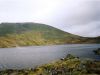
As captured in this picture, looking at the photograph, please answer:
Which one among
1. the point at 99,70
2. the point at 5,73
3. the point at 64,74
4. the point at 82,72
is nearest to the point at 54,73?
the point at 64,74

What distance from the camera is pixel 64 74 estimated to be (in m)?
47.3

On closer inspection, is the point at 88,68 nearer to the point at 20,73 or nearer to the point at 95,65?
the point at 95,65

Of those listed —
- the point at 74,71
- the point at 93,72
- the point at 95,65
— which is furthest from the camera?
the point at 95,65

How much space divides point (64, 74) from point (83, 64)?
8698 millimetres

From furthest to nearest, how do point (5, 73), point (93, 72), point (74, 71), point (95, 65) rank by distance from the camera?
point (5, 73)
point (95, 65)
point (74, 71)
point (93, 72)

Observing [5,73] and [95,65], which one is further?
[5,73]

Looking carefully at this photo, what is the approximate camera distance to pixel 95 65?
5259 cm

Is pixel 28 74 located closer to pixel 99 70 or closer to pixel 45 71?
pixel 45 71

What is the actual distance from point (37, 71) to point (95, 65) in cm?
1433

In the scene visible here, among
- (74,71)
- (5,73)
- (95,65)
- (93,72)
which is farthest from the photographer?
(5,73)

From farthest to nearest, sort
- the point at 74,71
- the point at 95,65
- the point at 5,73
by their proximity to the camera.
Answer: the point at 5,73, the point at 95,65, the point at 74,71

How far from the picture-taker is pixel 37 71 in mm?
55594

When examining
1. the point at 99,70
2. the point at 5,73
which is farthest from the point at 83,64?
the point at 5,73

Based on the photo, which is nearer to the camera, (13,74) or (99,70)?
(99,70)
